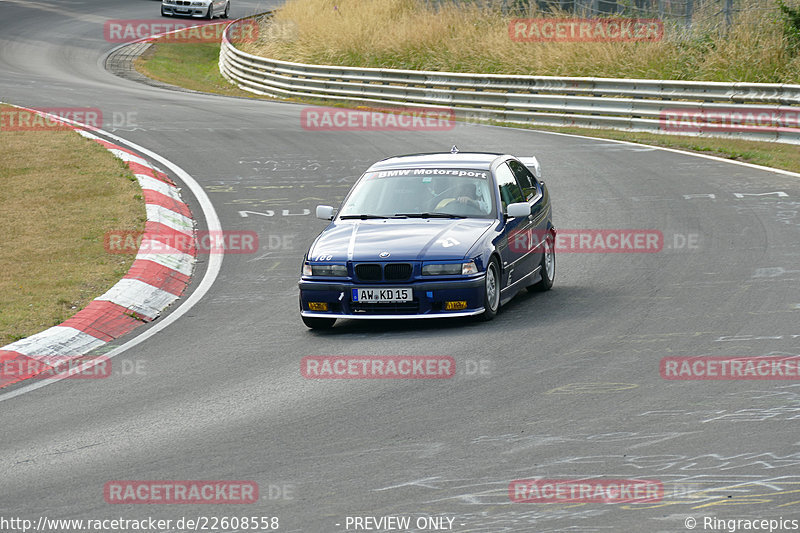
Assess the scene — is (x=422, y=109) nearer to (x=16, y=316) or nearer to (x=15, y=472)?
(x=16, y=316)

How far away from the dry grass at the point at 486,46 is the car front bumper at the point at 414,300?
694 inches

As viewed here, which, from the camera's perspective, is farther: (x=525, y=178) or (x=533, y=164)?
(x=533, y=164)

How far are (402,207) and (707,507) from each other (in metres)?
5.92

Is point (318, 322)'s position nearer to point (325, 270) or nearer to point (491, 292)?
point (325, 270)

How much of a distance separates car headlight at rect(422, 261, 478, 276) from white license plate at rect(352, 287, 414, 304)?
243 millimetres

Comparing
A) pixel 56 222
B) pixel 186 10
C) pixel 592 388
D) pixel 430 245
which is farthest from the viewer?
pixel 186 10

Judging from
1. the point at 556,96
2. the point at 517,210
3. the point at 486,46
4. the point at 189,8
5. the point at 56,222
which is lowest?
the point at 189,8

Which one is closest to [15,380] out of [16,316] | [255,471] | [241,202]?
[16,316]

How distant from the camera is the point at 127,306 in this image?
1113 cm

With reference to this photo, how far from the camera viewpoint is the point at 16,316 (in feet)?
34.9

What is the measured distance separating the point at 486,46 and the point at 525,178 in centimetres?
2098

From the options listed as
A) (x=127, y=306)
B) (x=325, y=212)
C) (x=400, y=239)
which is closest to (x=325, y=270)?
(x=400, y=239)

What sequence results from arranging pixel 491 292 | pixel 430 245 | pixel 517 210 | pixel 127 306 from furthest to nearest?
1. pixel 127 306
2. pixel 517 210
3. pixel 491 292
4. pixel 430 245

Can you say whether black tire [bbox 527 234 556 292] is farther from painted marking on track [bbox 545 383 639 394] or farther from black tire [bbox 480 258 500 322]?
painted marking on track [bbox 545 383 639 394]
